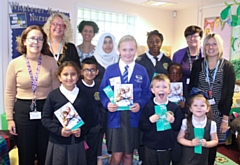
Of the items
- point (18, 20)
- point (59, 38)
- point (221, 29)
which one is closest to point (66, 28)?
point (59, 38)

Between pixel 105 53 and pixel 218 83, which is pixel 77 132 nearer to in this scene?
pixel 105 53

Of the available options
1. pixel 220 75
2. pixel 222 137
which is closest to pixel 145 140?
pixel 222 137

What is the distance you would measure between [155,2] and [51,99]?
4.51 meters

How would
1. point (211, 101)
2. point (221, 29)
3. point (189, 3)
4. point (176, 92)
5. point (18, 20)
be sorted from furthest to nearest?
point (189, 3), point (221, 29), point (18, 20), point (176, 92), point (211, 101)

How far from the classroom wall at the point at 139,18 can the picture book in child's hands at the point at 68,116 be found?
2.78 metres

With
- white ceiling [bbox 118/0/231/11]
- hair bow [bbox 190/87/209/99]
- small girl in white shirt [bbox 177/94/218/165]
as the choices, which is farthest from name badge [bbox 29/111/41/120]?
white ceiling [bbox 118/0/231/11]

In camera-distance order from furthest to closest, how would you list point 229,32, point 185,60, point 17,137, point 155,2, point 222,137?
point 155,2
point 229,32
point 185,60
point 222,137
point 17,137

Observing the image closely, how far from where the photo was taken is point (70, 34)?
269 cm

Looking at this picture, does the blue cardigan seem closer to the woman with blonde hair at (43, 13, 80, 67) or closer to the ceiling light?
the woman with blonde hair at (43, 13, 80, 67)

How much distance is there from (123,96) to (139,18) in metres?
4.49

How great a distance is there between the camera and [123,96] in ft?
7.07

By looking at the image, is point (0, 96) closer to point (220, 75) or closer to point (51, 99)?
point (51, 99)

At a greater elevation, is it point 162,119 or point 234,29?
point 234,29

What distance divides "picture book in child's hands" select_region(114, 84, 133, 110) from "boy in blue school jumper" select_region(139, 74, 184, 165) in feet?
0.53
